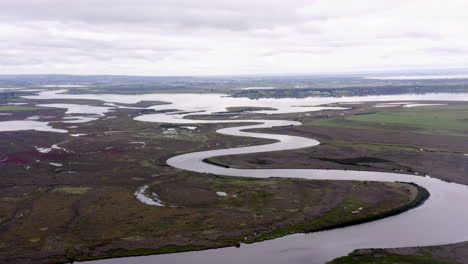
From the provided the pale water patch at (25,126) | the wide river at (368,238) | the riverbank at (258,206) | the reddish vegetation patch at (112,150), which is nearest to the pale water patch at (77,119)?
the pale water patch at (25,126)

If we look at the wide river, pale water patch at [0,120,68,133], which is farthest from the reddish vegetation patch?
the wide river

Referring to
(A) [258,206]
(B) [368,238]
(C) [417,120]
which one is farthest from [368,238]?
(C) [417,120]

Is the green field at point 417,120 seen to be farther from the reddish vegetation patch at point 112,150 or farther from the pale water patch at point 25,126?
the pale water patch at point 25,126

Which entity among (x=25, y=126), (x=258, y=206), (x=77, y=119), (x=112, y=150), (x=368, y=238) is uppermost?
(x=77, y=119)

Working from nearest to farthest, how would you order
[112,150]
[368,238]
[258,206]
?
[368,238], [258,206], [112,150]

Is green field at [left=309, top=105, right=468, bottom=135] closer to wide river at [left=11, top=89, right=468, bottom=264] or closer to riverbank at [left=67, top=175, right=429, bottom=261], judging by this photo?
wide river at [left=11, top=89, right=468, bottom=264]

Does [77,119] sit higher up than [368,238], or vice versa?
[77,119]

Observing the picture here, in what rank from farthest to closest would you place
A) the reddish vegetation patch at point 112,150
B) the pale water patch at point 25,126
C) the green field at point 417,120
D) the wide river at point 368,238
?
1. the pale water patch at point 25,126
2. the green field at point 417,120
3. the reddish vegetation patch at point 112,150
4. the wide river at point 368,238

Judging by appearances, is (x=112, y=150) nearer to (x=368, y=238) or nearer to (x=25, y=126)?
(x=25, y=126)
